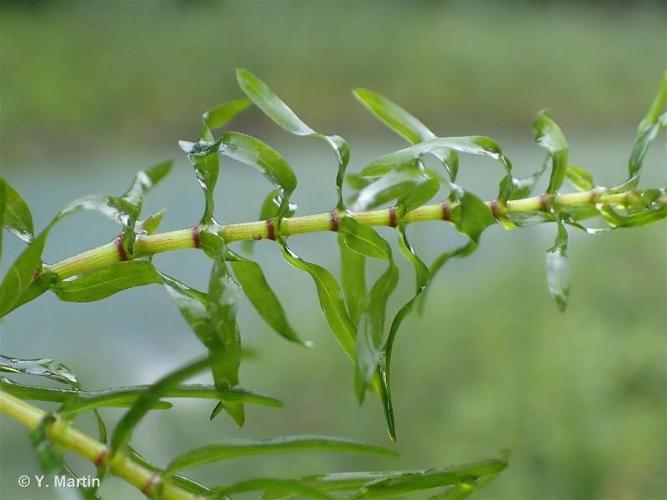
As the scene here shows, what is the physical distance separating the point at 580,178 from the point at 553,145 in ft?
0.08

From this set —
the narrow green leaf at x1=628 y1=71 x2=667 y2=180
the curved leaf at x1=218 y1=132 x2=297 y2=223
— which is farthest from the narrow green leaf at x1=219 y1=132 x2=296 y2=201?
the narrow green leaf at x1=628 y1=71 x2=667 y2=180

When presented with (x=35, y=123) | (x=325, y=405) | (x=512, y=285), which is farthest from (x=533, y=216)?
(x=35, y=123)

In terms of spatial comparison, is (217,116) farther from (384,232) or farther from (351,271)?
(384,232)

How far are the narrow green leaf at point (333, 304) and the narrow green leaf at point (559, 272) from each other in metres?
0.06

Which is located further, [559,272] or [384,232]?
[384,232]

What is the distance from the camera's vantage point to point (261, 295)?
0.72ft

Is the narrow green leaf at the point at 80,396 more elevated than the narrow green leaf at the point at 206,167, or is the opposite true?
the narrow green leaf at the point at 206,167

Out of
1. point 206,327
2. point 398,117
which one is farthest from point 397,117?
point 206,327

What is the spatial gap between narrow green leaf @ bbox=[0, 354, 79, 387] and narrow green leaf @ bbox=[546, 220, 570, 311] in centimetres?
14

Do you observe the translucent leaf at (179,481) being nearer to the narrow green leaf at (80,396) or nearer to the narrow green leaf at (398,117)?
the narrow green leaf at (80,396)

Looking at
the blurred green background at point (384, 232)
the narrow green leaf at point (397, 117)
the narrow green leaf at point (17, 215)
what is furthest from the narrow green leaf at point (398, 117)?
the blurred green background at point (384, 232)

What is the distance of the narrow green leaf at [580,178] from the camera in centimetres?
28

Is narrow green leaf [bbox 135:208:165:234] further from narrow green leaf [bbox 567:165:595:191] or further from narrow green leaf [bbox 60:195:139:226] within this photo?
narrow green leaf [bbox 567:165:595:191]

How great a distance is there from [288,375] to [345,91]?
74cm
